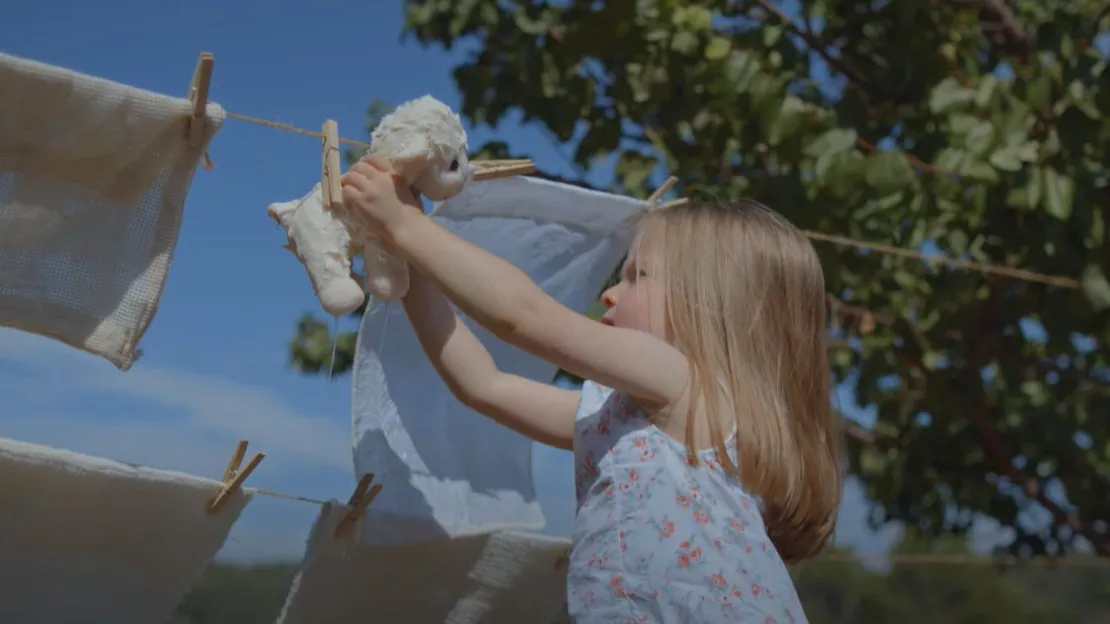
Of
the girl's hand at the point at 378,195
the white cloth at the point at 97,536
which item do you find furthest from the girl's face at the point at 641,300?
the white cloth at the point at 97,536

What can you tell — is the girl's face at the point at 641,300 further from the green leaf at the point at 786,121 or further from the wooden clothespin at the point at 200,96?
the green leaf at the point at 786,121

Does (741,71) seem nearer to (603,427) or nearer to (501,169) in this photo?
(501,169)

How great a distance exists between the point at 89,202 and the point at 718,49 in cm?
134

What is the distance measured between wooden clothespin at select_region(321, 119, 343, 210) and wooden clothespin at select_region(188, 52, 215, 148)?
0.38 feet

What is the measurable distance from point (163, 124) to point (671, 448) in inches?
21.8

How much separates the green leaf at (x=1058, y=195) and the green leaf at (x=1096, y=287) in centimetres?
19

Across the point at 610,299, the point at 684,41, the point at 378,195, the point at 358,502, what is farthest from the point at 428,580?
the point at 684,41

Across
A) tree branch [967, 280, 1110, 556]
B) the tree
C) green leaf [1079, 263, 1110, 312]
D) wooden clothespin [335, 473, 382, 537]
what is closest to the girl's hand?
wooden clothespin [335, 473, 382, 537]

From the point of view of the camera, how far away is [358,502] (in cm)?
138

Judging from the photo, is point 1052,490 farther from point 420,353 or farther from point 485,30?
point 420,353

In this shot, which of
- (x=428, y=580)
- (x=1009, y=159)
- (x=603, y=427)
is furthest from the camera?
(x=1009, y=159)

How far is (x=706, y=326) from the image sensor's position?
118 centimetres

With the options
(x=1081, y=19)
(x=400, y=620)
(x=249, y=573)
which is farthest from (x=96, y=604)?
(x=1081, y=19)

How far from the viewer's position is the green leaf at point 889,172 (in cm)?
202
